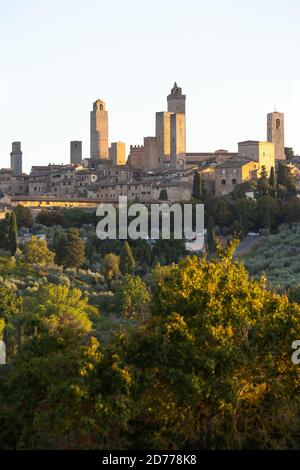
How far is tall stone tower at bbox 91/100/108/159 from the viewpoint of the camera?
88.4m

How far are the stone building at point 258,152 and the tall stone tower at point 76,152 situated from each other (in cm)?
1816

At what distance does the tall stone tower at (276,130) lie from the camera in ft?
282

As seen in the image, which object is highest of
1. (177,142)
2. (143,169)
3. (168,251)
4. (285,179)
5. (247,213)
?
(177,142)

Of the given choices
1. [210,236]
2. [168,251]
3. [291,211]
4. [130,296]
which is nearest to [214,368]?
[130,296]

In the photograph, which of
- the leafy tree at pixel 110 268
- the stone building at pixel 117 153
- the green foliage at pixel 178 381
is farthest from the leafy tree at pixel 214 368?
the stone building at pixel 117 153

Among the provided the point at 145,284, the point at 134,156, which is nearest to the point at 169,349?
the point at 145,284

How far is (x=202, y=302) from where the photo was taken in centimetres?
1812

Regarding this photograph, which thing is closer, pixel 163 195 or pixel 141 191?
pixel 163 195

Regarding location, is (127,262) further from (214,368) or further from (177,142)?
(214,368)

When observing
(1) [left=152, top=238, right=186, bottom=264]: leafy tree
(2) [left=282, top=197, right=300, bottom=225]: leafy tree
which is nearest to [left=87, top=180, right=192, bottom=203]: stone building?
(2) [left=282, top=197, right=300, bottom=225]: leafy tree

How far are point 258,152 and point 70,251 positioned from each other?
27967 mm

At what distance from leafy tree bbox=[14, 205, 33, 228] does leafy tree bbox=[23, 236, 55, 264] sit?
395 inches

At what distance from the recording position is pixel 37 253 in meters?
49.5
